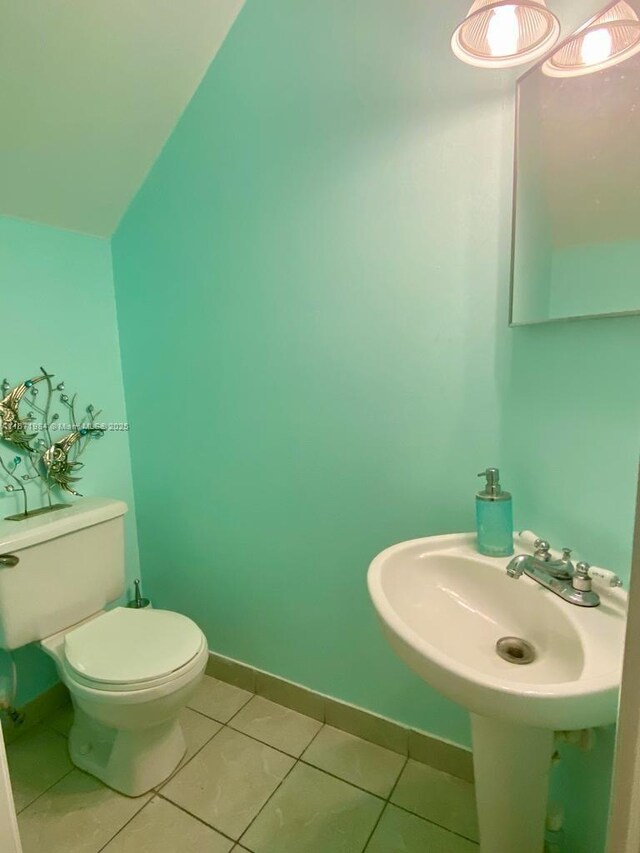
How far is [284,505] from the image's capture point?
1.44m

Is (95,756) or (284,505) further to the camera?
(284,505)

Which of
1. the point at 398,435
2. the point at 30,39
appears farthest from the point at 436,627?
the point at 30,39

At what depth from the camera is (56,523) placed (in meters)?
1.33

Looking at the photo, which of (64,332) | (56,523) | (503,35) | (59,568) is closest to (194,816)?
(59,568)

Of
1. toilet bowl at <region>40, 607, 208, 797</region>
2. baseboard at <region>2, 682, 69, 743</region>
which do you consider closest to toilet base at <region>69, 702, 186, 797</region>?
toilet bowl at <region>40, 607, 208, 797</region>

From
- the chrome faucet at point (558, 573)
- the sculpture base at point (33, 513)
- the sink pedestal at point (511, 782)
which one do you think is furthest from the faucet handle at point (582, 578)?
the sculpture base at point (33, 513)

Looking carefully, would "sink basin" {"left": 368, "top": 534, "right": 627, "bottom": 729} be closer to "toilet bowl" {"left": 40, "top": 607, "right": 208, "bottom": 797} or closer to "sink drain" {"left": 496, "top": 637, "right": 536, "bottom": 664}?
"sink drain" {"left": 496, "top": 637, "right": 536, "bottom": 664}

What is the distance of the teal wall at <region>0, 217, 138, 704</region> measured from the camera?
54.7 inches

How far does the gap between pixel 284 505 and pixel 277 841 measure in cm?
89

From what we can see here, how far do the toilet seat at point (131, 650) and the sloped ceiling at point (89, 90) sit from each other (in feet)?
4.49

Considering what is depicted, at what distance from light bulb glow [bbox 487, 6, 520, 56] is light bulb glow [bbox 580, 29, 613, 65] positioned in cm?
13

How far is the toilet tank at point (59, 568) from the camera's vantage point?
4.10 feet

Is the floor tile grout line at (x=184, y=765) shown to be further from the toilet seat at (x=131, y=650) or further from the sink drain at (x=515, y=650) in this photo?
the sink drain at (x=515, y=650)

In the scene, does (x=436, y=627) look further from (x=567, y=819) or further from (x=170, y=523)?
(x=170, y=523)
